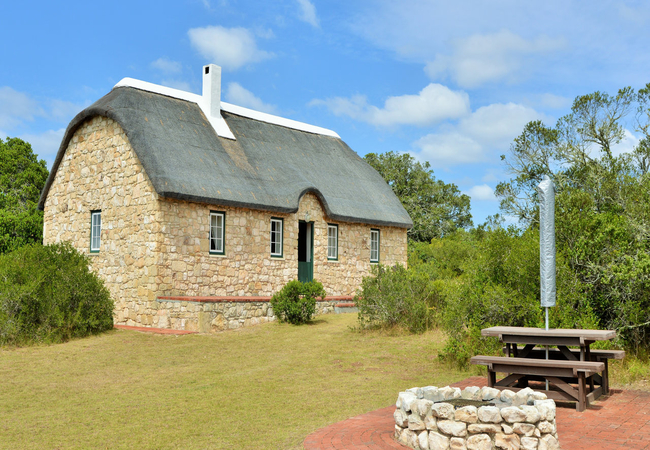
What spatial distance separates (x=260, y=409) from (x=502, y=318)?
14.4 ft

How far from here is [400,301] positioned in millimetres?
12766

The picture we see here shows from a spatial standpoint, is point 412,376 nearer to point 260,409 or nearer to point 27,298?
point 260,409

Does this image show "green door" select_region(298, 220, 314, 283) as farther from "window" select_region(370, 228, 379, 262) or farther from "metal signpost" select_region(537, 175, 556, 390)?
"metal signpost" select_region(537, 175, 556, 390)

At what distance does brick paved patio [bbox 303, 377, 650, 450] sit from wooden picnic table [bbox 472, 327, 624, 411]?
256mm

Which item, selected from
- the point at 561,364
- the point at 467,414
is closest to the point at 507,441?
the point at 467,414

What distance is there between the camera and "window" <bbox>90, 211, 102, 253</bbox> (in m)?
16.5

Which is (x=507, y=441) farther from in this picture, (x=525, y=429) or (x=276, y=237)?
(x=276, y=237)

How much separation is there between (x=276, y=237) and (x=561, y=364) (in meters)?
11.5

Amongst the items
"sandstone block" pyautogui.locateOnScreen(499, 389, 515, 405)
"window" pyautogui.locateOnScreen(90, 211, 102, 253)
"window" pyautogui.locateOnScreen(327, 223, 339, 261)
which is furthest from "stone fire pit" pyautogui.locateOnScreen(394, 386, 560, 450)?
"window" pyautogui.locateOnScreen(327, 223, 339, 261)

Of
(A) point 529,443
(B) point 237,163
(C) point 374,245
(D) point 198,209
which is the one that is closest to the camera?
(A) point 529,443

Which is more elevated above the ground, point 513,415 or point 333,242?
point 333,242

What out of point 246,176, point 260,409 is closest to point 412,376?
point 260,409

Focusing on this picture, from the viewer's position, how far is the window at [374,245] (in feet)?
68.3

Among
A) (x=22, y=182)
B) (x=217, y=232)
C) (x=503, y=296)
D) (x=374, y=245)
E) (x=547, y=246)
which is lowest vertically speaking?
(x=503, y=296)
